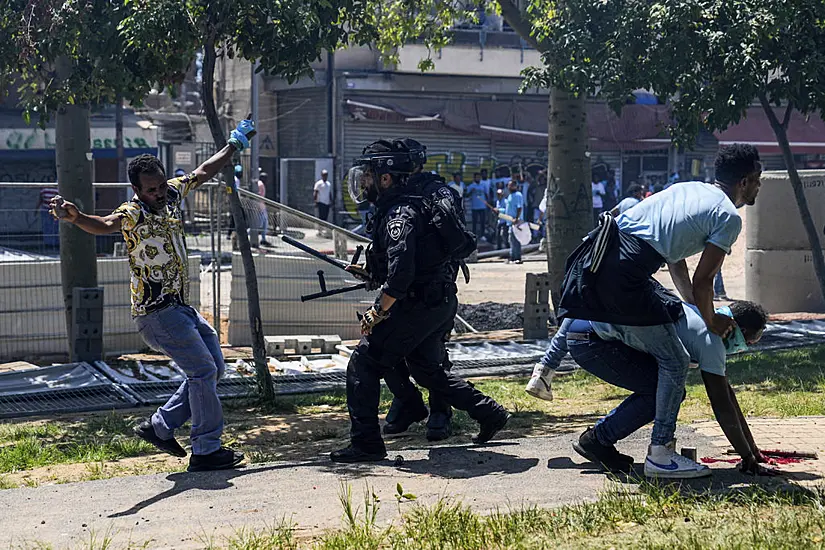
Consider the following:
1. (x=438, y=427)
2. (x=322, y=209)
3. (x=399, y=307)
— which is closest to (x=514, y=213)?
(x=322, y=209)

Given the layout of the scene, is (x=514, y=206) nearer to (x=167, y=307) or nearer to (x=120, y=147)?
(x=120, y=147)

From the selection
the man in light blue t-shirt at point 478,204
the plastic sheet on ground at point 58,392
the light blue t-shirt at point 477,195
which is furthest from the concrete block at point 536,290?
the light blue t-shirt at point 477,195

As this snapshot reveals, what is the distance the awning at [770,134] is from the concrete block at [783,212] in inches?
796

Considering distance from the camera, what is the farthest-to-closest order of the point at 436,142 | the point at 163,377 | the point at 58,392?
the point at 436,142, the point at 163,377, the point at 58,392

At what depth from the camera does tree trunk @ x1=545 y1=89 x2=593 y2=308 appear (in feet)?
42.7

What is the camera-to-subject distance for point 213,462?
5805 millimetres

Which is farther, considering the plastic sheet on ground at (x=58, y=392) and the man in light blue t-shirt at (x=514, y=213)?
the man in light blue t-shirt at (x=514, y=213)

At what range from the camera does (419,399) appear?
22.7ft

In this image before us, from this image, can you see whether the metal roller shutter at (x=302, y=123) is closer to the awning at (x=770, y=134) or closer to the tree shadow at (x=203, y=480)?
the awning at (x=770, y=134)

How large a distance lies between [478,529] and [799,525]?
4.05 feet

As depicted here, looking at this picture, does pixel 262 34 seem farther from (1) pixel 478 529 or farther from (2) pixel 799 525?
(2) pixel 799 525

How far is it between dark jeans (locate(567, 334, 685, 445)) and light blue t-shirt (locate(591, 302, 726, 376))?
0.50 feet

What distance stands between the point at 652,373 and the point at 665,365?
0.16 metres

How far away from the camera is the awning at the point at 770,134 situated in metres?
34.3
